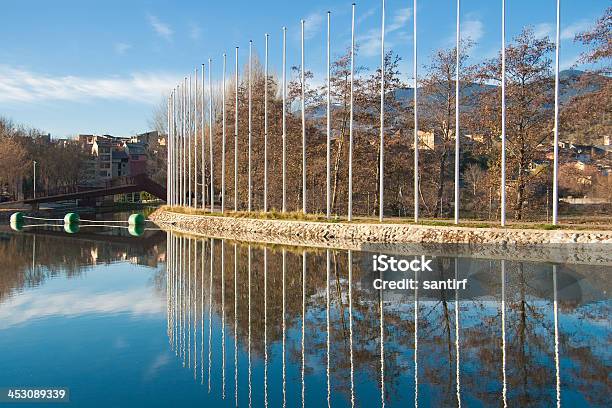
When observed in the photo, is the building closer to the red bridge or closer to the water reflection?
the red bridge

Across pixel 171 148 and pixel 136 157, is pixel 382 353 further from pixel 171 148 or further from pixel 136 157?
pixel 136 157

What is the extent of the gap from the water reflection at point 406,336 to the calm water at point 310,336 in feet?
0.10

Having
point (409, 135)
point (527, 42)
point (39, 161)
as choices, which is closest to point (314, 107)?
point (409, 135)

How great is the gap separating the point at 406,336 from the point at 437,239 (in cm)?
1351

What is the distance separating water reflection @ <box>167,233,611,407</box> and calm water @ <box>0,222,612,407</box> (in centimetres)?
3

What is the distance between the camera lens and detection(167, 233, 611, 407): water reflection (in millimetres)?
6668

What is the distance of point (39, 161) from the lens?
70.7 metres

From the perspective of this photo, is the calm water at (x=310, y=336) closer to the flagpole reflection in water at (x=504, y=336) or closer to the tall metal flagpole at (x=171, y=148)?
the flagpole reflection in water at (x=504, y=336)

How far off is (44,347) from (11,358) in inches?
25.7

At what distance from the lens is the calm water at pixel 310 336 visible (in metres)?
6.73

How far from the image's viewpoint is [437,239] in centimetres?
2198

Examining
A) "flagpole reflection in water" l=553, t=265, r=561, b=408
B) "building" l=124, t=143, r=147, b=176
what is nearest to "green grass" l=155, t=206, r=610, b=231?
"flagpole reflection in water" l=553, t=265, r=561, b=408

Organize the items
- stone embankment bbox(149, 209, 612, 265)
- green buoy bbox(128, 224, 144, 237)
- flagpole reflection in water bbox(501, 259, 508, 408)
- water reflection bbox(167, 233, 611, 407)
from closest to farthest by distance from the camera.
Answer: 1. flagpole reflection in water bbox(501, 259, 508, 408)
2. water reflection bbox(167, 233, 611, 407)
3. stone embankment bbox(149, 209, 612, 265)
4. green buoy bbox(128, 224, 144, 237)

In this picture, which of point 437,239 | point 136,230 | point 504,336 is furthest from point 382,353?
point 136,230
